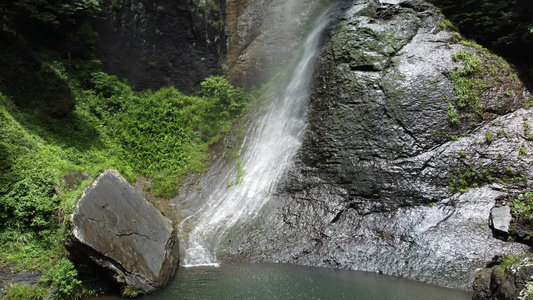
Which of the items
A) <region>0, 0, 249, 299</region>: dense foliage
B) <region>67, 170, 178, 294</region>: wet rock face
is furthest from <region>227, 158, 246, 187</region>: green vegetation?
<region>67, 170, 178, 294</region>: wet rock face

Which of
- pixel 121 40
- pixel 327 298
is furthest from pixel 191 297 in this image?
pixel 121 40

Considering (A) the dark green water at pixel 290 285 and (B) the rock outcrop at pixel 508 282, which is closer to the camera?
(B) the rock outcrop at pixel 508 282

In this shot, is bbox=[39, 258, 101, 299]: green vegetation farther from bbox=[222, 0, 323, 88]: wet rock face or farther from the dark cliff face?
bbox=[222, 0, 323, 88]: wet rock face

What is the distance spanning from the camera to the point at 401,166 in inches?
396

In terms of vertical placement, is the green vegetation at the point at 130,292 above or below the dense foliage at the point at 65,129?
below

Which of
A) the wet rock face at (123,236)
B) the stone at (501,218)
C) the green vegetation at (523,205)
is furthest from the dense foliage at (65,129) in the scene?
the green vegetation at (523,205)

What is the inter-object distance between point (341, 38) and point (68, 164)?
33.8 ft

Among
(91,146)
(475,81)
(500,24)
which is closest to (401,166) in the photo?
(475,81)

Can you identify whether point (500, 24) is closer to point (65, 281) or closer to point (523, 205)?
point (523, 205)

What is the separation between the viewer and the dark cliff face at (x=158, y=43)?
54.1 ft

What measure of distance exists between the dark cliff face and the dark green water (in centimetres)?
1123

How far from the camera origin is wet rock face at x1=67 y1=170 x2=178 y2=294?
6.80 meters

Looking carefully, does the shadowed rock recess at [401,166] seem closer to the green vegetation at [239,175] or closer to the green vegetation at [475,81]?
the green vegetation at [475,81]

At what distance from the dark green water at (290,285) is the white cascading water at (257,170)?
118 centimetres
